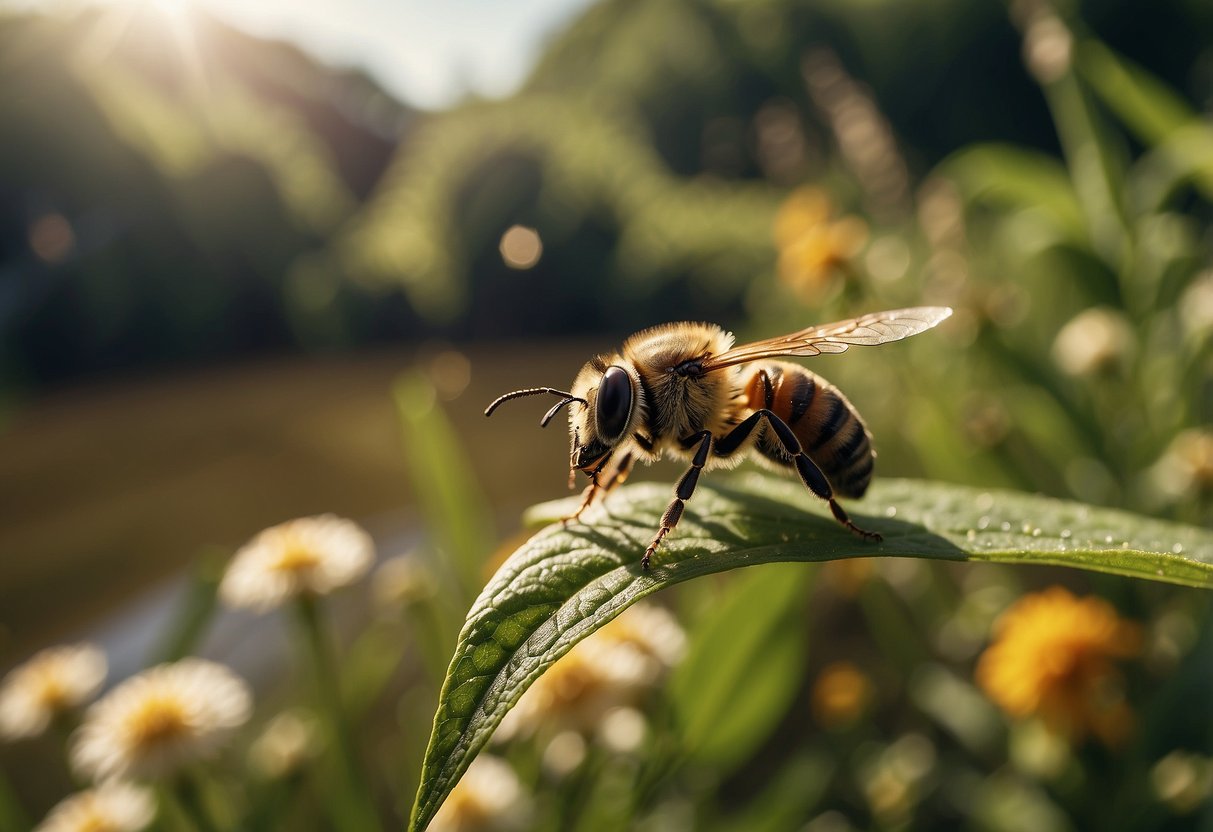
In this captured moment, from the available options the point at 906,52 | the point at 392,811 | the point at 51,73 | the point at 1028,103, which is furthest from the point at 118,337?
the point at 1028,103

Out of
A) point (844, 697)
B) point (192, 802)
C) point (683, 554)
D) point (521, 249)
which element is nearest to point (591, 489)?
point (683, 554)

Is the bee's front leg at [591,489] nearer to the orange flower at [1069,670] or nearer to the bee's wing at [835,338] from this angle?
the bee's wing at [835,338]

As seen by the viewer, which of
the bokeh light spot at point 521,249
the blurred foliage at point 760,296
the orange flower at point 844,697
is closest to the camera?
the blurred foliage at point 760,296

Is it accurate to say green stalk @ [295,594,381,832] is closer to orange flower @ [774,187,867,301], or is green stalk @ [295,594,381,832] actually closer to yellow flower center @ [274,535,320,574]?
yellow flower center @ [274,535,320,574]

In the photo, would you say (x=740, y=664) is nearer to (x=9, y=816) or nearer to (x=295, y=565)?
(x=295, y=565)

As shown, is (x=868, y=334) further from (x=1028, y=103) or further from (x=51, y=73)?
(x=51, y=73)

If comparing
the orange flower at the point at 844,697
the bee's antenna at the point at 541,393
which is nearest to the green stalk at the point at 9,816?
the bee's antenna at the point at 541,393
